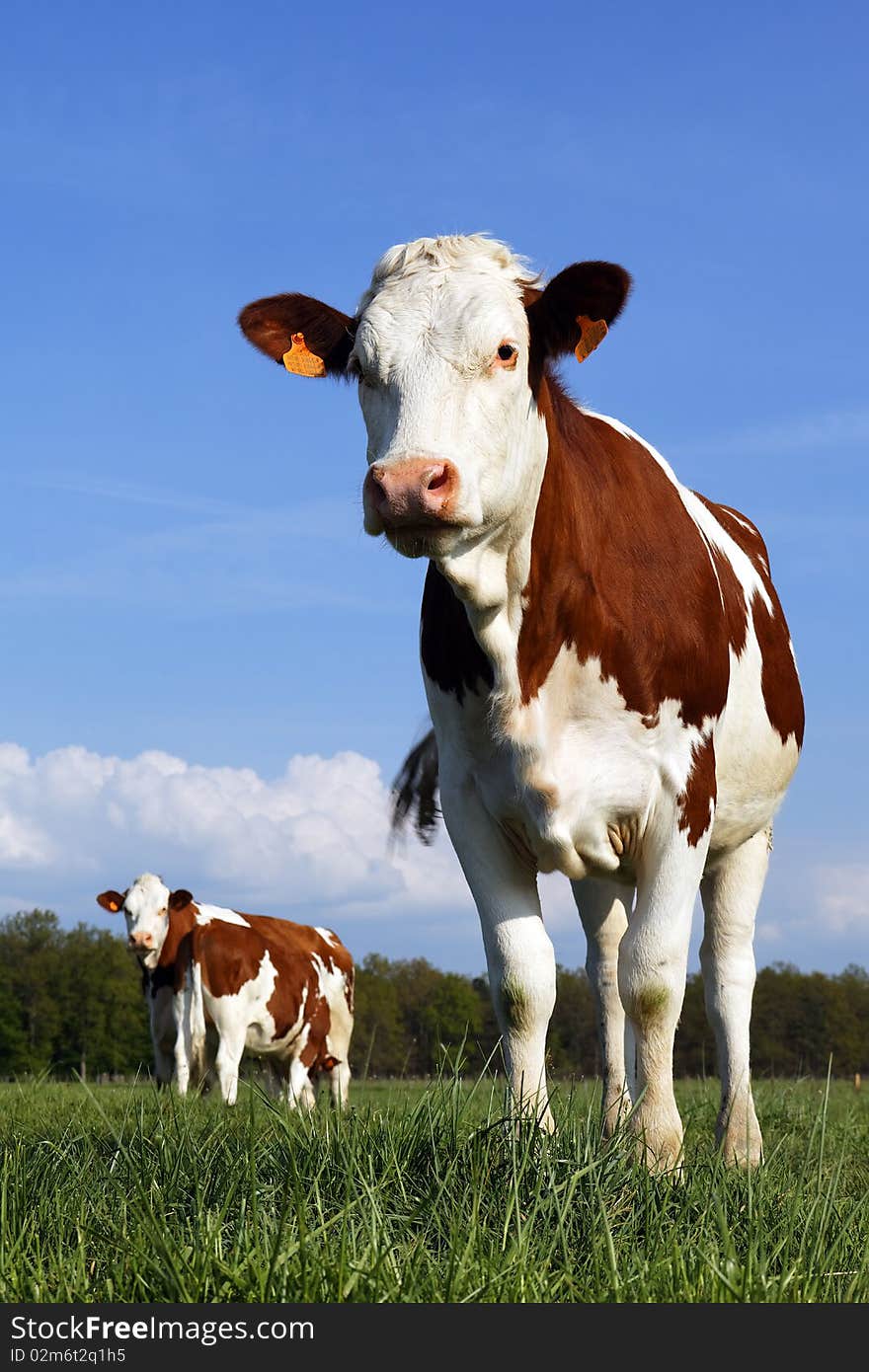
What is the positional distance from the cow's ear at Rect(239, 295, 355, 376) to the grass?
2.60m

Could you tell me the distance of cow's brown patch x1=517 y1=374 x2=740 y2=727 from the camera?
16.9 feet

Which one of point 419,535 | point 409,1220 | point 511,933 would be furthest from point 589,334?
point 409,1220

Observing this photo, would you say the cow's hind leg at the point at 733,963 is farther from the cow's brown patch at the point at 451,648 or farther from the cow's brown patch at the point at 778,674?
the cow's brown patch at the point at 451,648

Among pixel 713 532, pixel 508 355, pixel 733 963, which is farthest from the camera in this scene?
pixel 733 963

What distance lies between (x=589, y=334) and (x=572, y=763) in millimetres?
1529

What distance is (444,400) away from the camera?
15.0 feet

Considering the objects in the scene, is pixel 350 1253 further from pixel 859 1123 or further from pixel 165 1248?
pixel 859 1123

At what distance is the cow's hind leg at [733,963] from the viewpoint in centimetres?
656

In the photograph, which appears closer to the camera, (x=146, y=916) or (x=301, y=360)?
(x=301, y=360)

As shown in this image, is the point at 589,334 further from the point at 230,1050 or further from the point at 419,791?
the point at 230,1050

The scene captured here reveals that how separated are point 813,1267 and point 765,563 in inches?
184

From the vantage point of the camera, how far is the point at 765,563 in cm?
765

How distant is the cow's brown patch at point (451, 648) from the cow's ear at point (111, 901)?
13.5m

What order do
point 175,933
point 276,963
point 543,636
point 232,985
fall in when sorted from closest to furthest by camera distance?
1. point 543,636
2. point 232,985
3. point 175,933
4. point 276,963
